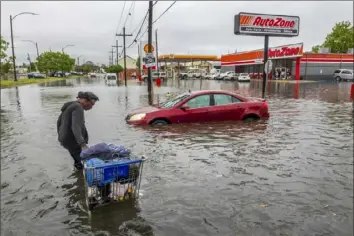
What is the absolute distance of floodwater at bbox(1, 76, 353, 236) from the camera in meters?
4.36

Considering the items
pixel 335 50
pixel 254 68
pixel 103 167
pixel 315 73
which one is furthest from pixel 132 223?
pixel 335 50

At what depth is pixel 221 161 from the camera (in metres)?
7.05

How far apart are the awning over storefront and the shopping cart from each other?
128 feet

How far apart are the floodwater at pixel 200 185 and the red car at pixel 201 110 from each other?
52cm

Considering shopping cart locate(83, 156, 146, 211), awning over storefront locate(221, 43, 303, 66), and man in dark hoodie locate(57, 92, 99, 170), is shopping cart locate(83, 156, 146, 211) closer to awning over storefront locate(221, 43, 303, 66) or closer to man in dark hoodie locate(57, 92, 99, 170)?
man in dark hoodie locate(57, 92, 99, 170)

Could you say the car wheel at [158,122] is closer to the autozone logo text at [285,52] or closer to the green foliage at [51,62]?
the autozone logo text at [285,52]

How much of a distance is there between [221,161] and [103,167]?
345 centimetres

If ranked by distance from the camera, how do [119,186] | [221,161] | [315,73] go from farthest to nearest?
1. [315,73]
2. [221,161]
3. [119,186]

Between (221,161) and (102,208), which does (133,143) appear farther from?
(102,208)

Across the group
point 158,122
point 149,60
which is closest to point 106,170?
point 158,122

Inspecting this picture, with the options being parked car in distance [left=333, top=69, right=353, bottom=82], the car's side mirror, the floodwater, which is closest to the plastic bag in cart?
the floodwater

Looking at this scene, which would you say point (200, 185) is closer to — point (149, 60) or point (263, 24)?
point (149, 60)

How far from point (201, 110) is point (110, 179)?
697cm

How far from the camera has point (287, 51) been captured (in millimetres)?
49781
